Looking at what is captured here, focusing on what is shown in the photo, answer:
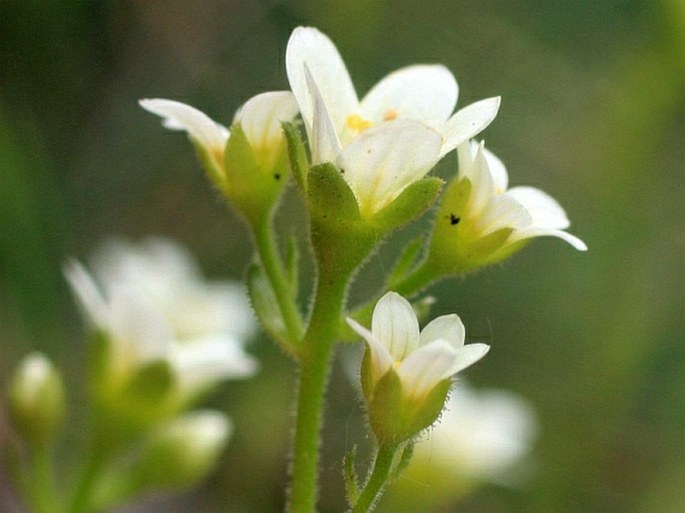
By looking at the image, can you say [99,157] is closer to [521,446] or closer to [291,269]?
[521,446]

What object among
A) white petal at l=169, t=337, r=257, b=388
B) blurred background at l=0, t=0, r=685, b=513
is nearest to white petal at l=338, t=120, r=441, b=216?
white petal at l=169, t=337, r=257, b=388

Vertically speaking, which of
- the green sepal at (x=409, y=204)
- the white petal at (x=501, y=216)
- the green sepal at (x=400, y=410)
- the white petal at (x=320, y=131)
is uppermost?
the white petal at (x=501, y=216)

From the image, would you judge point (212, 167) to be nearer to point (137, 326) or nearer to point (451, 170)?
point (137, 326)

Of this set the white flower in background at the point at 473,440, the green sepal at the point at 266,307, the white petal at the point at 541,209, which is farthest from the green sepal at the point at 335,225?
the white flower in background at the point at 473,440

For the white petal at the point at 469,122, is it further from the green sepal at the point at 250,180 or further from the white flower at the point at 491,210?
the green sepal at the point at 250,180

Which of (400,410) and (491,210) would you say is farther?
(491,210)

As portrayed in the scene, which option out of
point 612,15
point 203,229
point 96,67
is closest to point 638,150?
point 612,15

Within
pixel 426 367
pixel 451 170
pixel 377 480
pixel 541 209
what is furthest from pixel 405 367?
pixel 451 170

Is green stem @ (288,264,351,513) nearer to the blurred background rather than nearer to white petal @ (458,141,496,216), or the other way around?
white petal @ (458,141,496,216)
